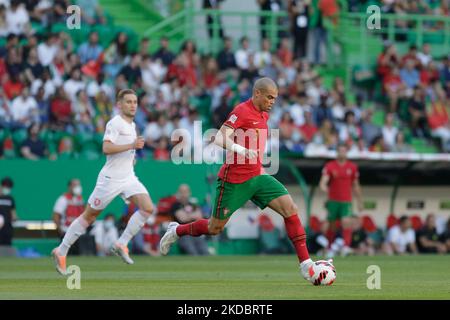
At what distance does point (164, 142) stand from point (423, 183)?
6.28 meters

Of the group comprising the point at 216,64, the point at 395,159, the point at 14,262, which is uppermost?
the point at 216,64

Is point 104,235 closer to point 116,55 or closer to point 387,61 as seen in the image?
point 116,55

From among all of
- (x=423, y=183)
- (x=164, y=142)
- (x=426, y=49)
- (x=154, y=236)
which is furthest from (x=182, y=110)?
(x=426, y=49)

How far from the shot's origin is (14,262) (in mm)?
23922

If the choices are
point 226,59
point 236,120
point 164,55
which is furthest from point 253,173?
point 226,59

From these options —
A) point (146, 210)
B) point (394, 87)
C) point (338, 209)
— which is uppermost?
point (394, 87)

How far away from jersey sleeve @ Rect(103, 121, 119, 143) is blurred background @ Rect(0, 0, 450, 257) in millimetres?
8479

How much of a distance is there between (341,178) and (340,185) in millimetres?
204

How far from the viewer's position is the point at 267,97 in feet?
54.3

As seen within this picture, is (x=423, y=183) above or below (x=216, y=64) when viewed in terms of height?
below

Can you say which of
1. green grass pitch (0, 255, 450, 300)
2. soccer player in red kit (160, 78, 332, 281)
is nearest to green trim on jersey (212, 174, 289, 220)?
soccer player in red kit (160, 78, 332, 281)

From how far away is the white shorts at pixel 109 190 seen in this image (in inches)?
771

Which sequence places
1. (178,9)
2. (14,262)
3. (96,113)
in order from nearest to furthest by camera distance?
1. (14,262)
2. (96,113)
3. (178,9)

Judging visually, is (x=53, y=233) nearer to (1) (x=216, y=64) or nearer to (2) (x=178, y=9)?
(1) (x=216, y=64)
